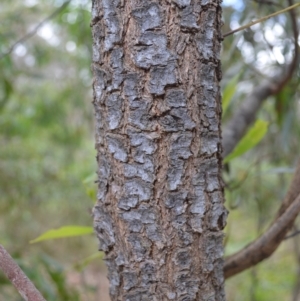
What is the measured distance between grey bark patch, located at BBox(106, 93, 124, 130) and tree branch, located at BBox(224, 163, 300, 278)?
0.28 meters

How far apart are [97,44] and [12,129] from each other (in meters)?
1.79

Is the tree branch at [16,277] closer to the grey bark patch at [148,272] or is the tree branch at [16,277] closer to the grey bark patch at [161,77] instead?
the grey bark patch at [148,272]

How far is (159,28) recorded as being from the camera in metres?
0.49

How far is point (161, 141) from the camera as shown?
508 millimetres

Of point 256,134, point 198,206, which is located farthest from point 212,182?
point 256,134

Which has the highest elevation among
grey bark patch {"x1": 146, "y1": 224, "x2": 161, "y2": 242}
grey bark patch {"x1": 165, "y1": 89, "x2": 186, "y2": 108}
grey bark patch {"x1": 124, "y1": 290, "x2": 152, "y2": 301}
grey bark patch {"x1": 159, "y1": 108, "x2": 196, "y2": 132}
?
grey bark patch {"x1": 165, "y1": 89, "x2": 186, "y2": 108}

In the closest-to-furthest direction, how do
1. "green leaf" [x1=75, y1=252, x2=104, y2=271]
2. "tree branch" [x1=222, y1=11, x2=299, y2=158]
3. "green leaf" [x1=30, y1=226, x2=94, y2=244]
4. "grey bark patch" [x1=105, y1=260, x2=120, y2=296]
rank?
1. "grey bark patch" [x1=105, y1=260, x2=120, y2=296]
2. "green leaf" [x1=30, y1=226, x2=94, y2=244]
3. "green leaf" [x1=75, y1=252, x2=104, y2=271]
4. "tree branch" [x1=222, y1=11, x2=299, y2=158]

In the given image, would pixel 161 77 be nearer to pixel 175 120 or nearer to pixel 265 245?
pixel 175 120

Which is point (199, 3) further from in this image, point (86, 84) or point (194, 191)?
point (86, 84)

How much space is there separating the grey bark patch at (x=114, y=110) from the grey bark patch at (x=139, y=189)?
70 millimetres

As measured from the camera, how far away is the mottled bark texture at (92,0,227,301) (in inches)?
19.6

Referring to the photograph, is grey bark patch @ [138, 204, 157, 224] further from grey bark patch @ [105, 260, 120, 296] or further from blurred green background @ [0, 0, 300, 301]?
blurred green background @ [0, 0, 300, 301]

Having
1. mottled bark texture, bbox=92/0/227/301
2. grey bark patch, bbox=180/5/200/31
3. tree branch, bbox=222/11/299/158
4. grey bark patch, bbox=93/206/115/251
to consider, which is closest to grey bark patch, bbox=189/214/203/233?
mottled bark texture, bbox=92/0/227/301

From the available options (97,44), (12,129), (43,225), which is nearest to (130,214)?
(97,44)
